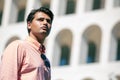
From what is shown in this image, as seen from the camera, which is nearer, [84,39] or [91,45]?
[84,39]

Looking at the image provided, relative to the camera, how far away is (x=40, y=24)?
3533 millimetres

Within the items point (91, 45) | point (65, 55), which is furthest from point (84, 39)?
point (65, 55)

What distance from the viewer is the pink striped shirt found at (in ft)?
10.8

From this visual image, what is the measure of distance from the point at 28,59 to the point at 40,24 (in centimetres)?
28

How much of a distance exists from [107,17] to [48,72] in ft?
62.4

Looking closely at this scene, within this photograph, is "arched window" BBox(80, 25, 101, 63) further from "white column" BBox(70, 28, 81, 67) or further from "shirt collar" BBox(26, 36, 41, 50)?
"shirt collar" BBox(26, 36, 41, 50)

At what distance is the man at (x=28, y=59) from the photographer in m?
3.29

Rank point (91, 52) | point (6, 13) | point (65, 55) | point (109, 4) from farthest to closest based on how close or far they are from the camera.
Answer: point (6, 13)
point (65, 55)
point (91, 52)
point (109, 4)

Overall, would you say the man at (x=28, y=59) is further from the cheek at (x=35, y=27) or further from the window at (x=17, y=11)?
the window at (x=17, y=11)

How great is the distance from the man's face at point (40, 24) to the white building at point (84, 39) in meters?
17.3

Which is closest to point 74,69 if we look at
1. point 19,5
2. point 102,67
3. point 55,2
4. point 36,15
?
point 102,67

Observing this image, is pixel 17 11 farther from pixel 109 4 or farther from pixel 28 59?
pixel 28 59

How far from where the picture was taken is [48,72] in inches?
137

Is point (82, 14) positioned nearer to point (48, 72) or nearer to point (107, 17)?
point (107, 17)
